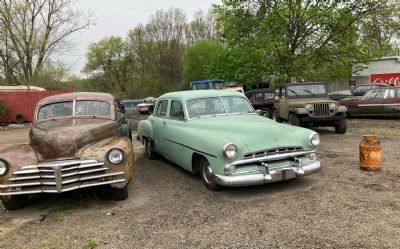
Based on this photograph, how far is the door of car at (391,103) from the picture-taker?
14.9m

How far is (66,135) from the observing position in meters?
5.72

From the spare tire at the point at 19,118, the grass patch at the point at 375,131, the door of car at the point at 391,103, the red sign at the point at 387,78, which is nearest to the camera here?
the grass patch at the point at 375,131

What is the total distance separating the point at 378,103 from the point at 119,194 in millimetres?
12907

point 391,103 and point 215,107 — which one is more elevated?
point 215,107

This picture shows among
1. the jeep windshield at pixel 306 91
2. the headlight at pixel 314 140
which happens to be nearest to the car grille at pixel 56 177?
the headlight at pixel 314 140

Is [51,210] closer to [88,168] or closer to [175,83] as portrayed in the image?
[88,168]

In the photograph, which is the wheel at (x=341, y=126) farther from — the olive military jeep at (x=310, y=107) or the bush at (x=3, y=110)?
the bush at (x=3, y=110)

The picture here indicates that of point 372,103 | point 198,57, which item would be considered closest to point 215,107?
point 372,103

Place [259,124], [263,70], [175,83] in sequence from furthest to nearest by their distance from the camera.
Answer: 1. [175,83]
2. [263,70]
3. [259,124]

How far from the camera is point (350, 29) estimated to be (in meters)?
16.8

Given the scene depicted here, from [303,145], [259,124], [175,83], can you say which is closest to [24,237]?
[259,124]

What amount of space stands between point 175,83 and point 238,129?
148 ft

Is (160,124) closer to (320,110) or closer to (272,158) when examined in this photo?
(272,158)

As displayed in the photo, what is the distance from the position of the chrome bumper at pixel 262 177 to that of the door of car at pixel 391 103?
10.9 metres
